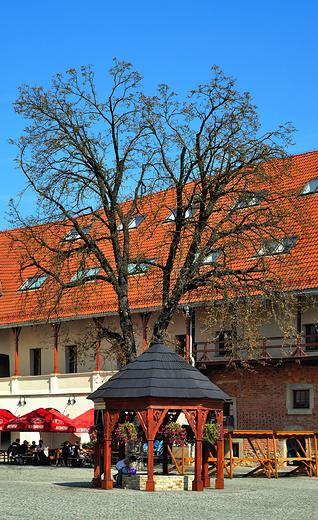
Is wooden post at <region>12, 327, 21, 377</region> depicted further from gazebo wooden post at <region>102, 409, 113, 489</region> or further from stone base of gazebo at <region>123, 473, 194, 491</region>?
gazebo wooden post at <region>102, 409, 113, 489</region>

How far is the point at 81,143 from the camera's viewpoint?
26031mm

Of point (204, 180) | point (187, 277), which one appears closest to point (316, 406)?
point (187, 277)

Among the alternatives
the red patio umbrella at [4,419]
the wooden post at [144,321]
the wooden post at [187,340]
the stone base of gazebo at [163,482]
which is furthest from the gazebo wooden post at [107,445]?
the wooden post at [144,321]

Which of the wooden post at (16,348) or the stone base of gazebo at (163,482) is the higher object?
the wooden post at (16,348)

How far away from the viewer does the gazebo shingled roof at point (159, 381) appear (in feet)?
58.6

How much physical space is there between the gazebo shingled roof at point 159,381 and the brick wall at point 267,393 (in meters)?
10.3

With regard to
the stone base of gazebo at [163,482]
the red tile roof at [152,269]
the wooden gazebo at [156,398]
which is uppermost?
the red tile roof at [152,269]

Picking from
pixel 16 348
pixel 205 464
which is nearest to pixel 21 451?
pixel 16 348

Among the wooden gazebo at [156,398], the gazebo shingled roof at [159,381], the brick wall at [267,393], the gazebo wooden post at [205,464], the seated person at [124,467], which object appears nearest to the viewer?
the wooden gazebo at [156,398]

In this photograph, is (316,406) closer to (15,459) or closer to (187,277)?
(187,277)

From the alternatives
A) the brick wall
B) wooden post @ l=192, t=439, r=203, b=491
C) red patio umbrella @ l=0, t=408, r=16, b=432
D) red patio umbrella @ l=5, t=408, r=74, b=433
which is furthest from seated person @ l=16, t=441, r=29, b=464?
wooden post @ l=192, t=439, r=203, b=491

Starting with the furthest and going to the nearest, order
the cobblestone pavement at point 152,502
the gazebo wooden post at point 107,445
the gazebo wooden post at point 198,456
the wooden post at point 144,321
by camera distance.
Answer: the wooden post at point 144,321 → the gazebo wooden post at point 107,445 → the gazebo wooden post at point 198,456 → the cobblestone pavement at point 152,502

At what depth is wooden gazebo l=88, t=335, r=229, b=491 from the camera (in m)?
17.8

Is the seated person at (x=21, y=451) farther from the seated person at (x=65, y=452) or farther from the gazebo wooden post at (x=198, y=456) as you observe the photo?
the gazebo wooden post at (x=198, y=456)
